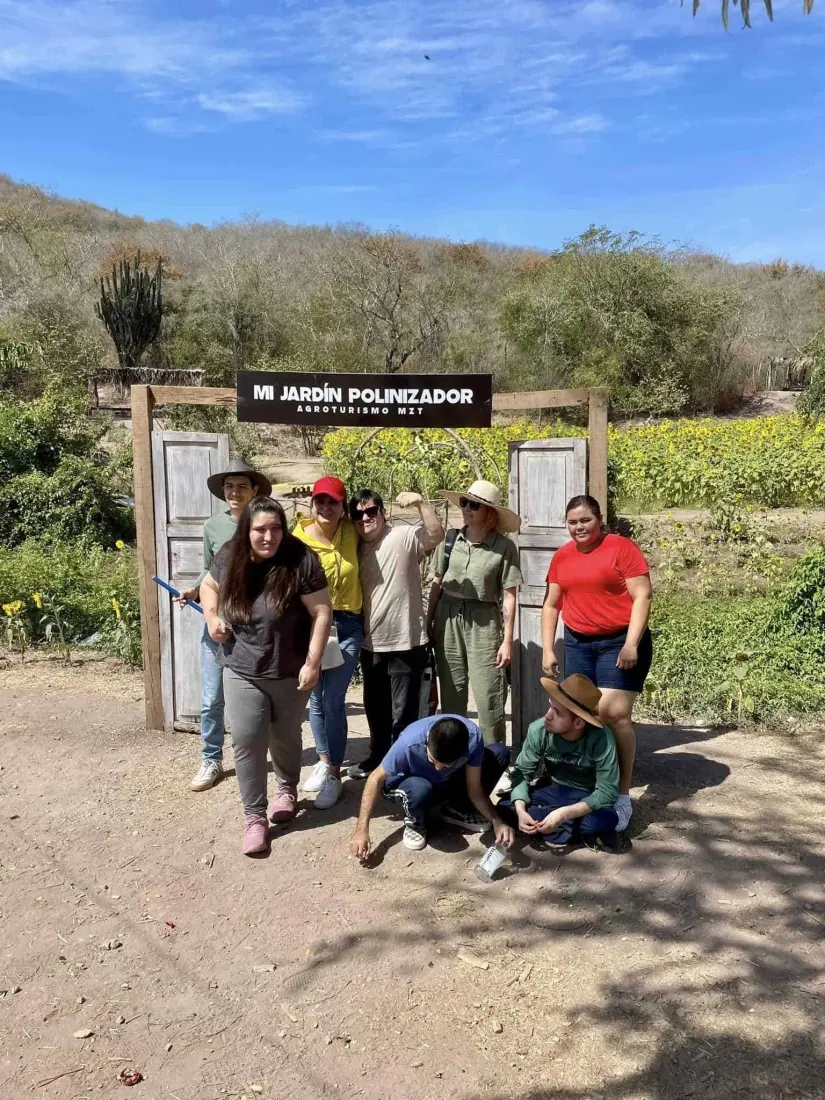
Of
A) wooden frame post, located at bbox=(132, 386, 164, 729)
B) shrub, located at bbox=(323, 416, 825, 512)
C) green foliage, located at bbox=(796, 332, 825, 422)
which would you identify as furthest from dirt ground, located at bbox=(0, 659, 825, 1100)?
green foliage, located at bbox=(796, 332, 825, 422)

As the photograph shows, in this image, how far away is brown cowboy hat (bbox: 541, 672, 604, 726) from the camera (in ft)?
11.7

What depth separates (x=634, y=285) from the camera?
1145 inches

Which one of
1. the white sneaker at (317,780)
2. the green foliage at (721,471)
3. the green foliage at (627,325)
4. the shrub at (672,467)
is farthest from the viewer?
the green foliage at (627,325)

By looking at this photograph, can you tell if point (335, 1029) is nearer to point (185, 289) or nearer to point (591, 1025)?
point (591, 1025)

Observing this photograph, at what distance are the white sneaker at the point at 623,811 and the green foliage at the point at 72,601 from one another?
4495 millimetres

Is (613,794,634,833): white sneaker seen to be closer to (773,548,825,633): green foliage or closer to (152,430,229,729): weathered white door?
(152,430,229,729): weathered white door

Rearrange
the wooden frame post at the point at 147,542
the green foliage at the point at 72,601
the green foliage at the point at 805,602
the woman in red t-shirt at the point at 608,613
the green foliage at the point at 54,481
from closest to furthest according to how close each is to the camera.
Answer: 1. the woman in red t-shirt at the point at 608,613
2. the wooden frame post at the point at 147,542
3. the green foliage at the point at 805,602
4. the green foliage at the point at 72,601
5. the green foliage at the point at 54,481

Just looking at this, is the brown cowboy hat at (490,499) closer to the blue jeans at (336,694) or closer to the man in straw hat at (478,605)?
the man in straw hat at (478,605)

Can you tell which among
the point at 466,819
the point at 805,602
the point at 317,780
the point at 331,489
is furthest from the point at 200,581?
the point at 805,602

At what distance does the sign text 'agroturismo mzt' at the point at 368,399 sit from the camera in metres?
4.70

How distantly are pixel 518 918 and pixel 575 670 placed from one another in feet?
3.88

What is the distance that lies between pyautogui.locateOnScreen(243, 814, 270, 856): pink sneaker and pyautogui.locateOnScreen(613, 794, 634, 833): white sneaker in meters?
1.56

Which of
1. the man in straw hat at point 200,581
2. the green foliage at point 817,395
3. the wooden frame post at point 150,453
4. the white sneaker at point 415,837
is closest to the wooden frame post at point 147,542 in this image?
the wooden frame post at point 150,453

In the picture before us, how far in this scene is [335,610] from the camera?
4.12 meters
